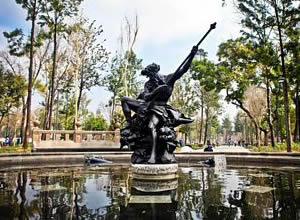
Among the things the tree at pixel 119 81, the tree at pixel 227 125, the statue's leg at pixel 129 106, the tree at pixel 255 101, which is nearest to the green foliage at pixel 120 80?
the tree at pixel 119 81

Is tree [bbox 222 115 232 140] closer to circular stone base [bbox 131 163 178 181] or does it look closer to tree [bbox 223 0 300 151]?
tree [bbox 223 0 300 151]

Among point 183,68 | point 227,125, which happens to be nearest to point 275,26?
point 183,68

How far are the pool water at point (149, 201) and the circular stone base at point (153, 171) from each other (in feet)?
1.86

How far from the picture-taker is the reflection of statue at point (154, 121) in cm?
723

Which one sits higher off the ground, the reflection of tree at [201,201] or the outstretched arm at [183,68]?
the outstretched arm at [183,68]

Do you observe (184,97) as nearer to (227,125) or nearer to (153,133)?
(153,133)

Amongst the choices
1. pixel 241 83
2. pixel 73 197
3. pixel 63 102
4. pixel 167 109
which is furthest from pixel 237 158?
pixel 63 102

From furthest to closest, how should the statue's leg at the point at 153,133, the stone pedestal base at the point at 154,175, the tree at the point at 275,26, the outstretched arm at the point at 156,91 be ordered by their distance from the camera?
the tree at the point at 275,26 → the outstretched arm at the point at 156,91 → the statue's leg at the point at 153,133 → the stone pedestal base at the point at 154,175

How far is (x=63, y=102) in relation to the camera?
148ft

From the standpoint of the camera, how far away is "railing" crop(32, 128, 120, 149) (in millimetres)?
19641

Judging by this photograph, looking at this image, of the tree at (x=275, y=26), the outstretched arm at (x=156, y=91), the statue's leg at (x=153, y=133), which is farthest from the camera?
the tree at (x=275, y=26)

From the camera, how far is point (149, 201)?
4348mm

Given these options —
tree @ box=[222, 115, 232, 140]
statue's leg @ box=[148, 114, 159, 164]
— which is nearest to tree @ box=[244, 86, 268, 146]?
statue's leg @ box=[148, 114, 159, 164]

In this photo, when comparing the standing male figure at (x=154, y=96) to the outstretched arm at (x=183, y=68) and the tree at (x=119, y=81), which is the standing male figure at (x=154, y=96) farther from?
the tree at (x=119, y=81)
